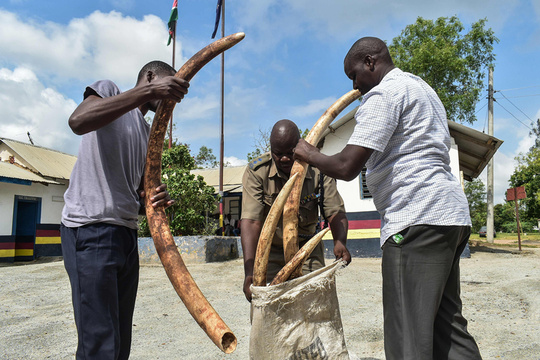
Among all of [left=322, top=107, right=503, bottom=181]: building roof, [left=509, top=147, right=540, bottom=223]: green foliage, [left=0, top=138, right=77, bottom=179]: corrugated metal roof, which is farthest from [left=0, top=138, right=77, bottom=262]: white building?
[left=509, top=147, right=540, bottom=223]: green foliage

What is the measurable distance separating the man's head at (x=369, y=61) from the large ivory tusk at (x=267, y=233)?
2.17ft

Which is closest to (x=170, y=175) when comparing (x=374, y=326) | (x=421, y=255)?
(x=374, y=326)

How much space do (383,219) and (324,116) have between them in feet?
2.52

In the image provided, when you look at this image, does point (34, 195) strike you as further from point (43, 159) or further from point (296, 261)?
point (296, 261)

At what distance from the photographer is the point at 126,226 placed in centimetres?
203

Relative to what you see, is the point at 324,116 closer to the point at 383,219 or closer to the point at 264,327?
the point at 383,219

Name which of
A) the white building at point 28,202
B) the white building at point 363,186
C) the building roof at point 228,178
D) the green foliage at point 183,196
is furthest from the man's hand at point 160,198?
the building roof at point 228,178

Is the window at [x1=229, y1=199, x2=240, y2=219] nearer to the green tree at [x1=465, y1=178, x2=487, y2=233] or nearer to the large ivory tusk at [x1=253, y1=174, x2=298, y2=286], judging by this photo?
Result: the large ivory tusk at [x1=253, y1=174, x2=298, y2=286]

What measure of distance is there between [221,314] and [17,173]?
459 inches

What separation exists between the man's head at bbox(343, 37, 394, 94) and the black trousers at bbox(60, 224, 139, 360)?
1.48 meters

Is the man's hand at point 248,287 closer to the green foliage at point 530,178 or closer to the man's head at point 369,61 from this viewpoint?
the man's head at point 369,61

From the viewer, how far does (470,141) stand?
1145cm

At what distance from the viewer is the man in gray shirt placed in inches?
70.6

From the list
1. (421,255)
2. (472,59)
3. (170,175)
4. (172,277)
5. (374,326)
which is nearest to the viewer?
(421,255)
